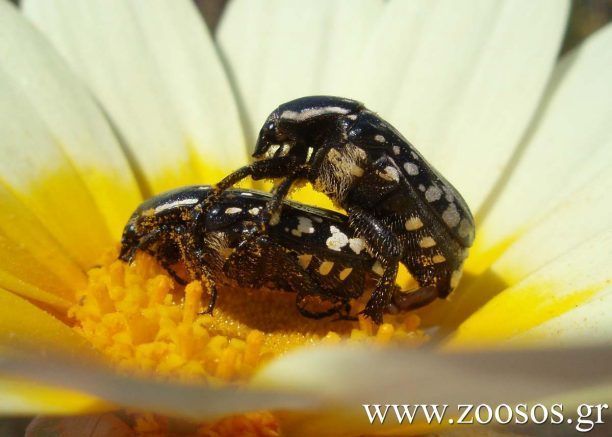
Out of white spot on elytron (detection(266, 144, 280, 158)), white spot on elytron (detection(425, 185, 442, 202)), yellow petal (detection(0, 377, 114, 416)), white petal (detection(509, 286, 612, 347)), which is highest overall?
white spot on elytron (detection(266, 144, 280, 158))

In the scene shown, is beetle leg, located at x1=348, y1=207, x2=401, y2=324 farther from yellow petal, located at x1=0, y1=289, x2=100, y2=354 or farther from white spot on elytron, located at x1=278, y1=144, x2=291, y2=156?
yellow petal, located at x1=0, y1=289, x2=100, y2=354

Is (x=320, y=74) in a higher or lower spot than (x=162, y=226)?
higher

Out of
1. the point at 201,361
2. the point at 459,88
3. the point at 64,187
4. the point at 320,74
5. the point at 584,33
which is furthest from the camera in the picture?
the point at 584,33

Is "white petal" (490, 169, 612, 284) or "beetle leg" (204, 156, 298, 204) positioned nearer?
"beetle leg" (204, 156, 298, 204)

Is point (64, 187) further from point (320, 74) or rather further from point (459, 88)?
point (459, 88)

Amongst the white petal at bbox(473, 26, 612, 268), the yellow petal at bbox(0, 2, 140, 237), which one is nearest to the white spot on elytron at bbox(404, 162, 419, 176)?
the white petal at bbox(473, 26, 612, 268)

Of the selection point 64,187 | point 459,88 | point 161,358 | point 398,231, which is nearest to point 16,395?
point 161,358

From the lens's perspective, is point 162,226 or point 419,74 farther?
point 419,74
